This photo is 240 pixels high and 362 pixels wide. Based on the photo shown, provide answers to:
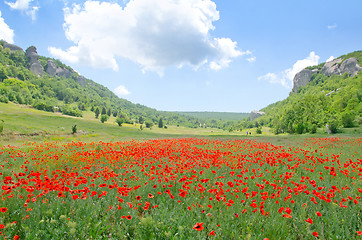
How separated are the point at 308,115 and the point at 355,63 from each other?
161740 mm

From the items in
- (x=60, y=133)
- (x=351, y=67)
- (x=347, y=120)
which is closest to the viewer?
(x=60, y=133)

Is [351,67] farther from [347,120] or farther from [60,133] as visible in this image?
[60,133]

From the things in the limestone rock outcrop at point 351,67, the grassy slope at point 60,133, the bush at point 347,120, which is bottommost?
the grassy slope at point 60,133

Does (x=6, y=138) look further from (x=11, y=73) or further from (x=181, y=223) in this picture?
(x=11, y=73)

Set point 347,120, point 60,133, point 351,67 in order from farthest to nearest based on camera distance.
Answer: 1. point 351,67
2. point 347,120
3. point 60,133

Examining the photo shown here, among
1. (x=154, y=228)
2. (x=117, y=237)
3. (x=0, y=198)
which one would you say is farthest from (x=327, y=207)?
(x=0, y=198)

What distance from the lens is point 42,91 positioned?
19262 centimetres

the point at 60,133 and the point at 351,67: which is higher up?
the point at 351,67

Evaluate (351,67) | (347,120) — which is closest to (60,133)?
(347,120)

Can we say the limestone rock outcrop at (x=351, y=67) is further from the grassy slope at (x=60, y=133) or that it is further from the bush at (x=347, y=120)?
the grassy slope at (x=60, y=133)

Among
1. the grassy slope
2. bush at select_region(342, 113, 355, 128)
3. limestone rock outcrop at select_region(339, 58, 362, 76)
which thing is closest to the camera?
the grassy slope

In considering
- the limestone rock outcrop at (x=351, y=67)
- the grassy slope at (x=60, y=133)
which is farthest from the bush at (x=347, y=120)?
the limestone rock outcrop at (x=351, y=67)

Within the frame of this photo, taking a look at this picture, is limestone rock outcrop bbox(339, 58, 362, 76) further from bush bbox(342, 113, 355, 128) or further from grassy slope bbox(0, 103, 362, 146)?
grassy slope bbox(0, 103, 362, 146)

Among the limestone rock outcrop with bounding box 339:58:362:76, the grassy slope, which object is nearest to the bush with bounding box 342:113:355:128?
the grassy slope
